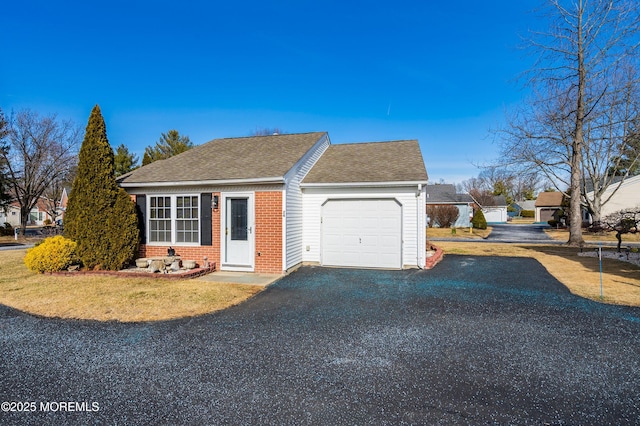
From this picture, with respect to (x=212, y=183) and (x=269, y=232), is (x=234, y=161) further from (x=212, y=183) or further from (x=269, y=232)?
(x=269, y=232)

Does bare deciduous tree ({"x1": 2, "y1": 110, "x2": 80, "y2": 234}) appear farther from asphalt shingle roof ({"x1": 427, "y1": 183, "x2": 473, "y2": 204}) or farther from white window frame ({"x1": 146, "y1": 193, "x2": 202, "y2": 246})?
asphalt shingle roof ({"x1": 427, "y1": 183, "x2": 473, "y2": 204})

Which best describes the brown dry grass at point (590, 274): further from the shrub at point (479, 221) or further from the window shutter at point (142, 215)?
the shrub at point (479, 221)

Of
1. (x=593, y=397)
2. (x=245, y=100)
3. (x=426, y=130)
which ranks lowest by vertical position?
(x=593, y=397)

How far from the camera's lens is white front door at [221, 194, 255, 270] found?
9.43m

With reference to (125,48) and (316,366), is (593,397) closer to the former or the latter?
(316,366)

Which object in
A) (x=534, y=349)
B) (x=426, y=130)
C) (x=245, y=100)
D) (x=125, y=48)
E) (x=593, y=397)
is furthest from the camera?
(x=426, y=130)

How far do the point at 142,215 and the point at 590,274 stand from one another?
13.9m

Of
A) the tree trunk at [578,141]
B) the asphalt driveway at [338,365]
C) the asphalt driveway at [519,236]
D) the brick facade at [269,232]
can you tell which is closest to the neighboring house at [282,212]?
the brick facade at [269,232]

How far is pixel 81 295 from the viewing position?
22.4 ft

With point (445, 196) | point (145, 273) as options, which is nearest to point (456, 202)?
point (445, 196)

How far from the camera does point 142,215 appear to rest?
10430 millimetres

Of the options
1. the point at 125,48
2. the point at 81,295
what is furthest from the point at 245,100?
the point at 81,295

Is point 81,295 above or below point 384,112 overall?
below

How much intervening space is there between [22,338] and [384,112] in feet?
60.9
